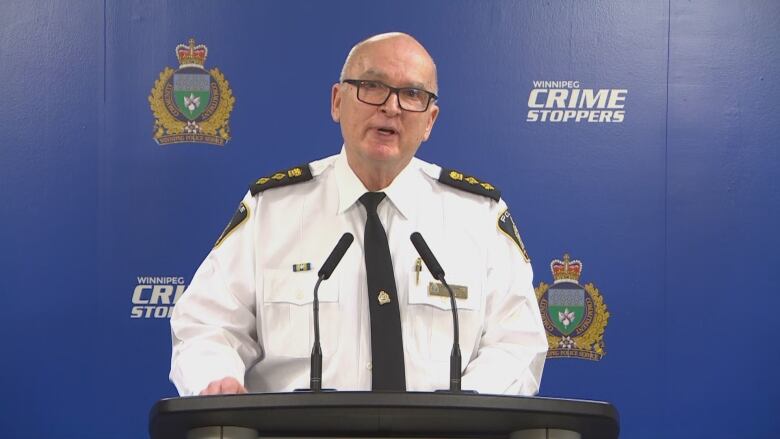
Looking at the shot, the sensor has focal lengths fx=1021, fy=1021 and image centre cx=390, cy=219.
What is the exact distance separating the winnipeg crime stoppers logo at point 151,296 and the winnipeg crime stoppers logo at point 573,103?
4.62ft

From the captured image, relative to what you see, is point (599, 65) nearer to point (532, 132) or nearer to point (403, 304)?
point (532, 132)

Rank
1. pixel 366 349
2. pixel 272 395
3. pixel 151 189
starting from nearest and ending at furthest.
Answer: pixel 272 395
pixel 366 349
pixel 151 189

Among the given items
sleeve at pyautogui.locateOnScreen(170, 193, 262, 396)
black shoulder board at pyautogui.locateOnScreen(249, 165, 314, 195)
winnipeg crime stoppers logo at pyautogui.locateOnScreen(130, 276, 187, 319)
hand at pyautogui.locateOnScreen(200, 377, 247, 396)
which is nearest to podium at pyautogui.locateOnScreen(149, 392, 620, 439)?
hand at pyautogui.locateOnScreen(200, 377, 247, 396)

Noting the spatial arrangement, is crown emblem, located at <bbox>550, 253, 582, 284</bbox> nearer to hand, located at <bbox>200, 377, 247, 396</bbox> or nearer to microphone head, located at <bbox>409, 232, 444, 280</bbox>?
microphone head, located at <bbox>409, 232, 444, 280</bbox>

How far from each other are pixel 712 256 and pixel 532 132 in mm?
779

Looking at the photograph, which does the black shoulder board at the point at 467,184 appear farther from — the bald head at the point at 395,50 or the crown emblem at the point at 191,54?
the crown emblem at the point at 191,54

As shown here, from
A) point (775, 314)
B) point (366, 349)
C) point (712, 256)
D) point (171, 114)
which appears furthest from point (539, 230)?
point (366, 349)

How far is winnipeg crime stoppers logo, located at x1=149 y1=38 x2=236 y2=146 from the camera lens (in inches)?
143

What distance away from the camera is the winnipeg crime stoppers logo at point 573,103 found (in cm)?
366

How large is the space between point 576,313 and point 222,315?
5.85ft

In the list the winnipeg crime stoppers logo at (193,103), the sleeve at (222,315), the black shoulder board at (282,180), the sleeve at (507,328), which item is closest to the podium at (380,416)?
the sleeve at (222,315)

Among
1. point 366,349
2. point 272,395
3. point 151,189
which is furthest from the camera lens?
point 151,189

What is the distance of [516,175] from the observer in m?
3.65

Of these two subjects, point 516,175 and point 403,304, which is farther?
point 516,175
